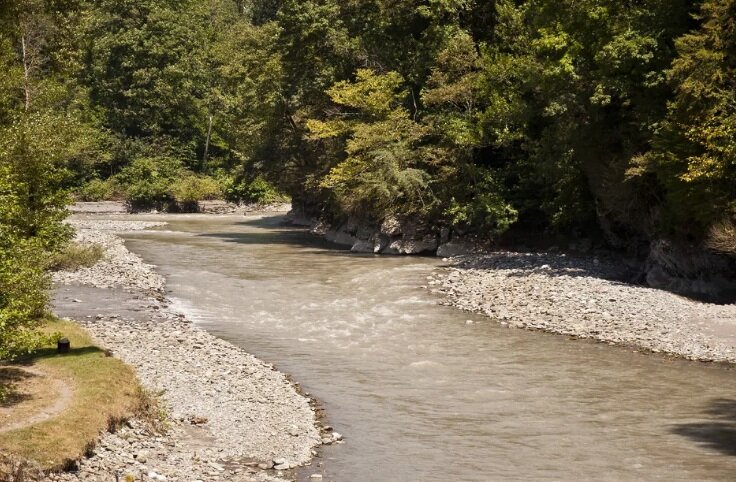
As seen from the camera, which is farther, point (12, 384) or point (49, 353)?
point (49, 353)

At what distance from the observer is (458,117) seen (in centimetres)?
5103

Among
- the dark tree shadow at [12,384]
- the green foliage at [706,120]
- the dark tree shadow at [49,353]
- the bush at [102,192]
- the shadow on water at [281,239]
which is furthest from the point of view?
the bush at [102,192]

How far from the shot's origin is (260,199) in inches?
3848

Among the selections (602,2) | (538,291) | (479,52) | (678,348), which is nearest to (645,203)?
(538,291)

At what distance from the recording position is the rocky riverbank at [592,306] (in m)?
28.4

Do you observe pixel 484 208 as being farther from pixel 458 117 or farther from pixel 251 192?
pixel 251 192

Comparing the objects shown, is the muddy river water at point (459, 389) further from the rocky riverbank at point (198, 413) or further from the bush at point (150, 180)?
the bush at point (150, 180)

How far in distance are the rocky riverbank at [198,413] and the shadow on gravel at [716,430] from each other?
8038 millimetres

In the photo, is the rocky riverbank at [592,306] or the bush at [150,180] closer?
the rocky riverbank at [592,306]

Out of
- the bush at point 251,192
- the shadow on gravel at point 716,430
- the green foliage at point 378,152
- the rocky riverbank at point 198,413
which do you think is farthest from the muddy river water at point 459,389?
the bush at point 251,192

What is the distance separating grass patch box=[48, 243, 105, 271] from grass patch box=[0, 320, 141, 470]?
19.7 m

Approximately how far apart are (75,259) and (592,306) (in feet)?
85.2

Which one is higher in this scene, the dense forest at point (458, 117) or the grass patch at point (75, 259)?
the dense forest at point (458, 117)

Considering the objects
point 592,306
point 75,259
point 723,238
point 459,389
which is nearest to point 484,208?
point 592,306
